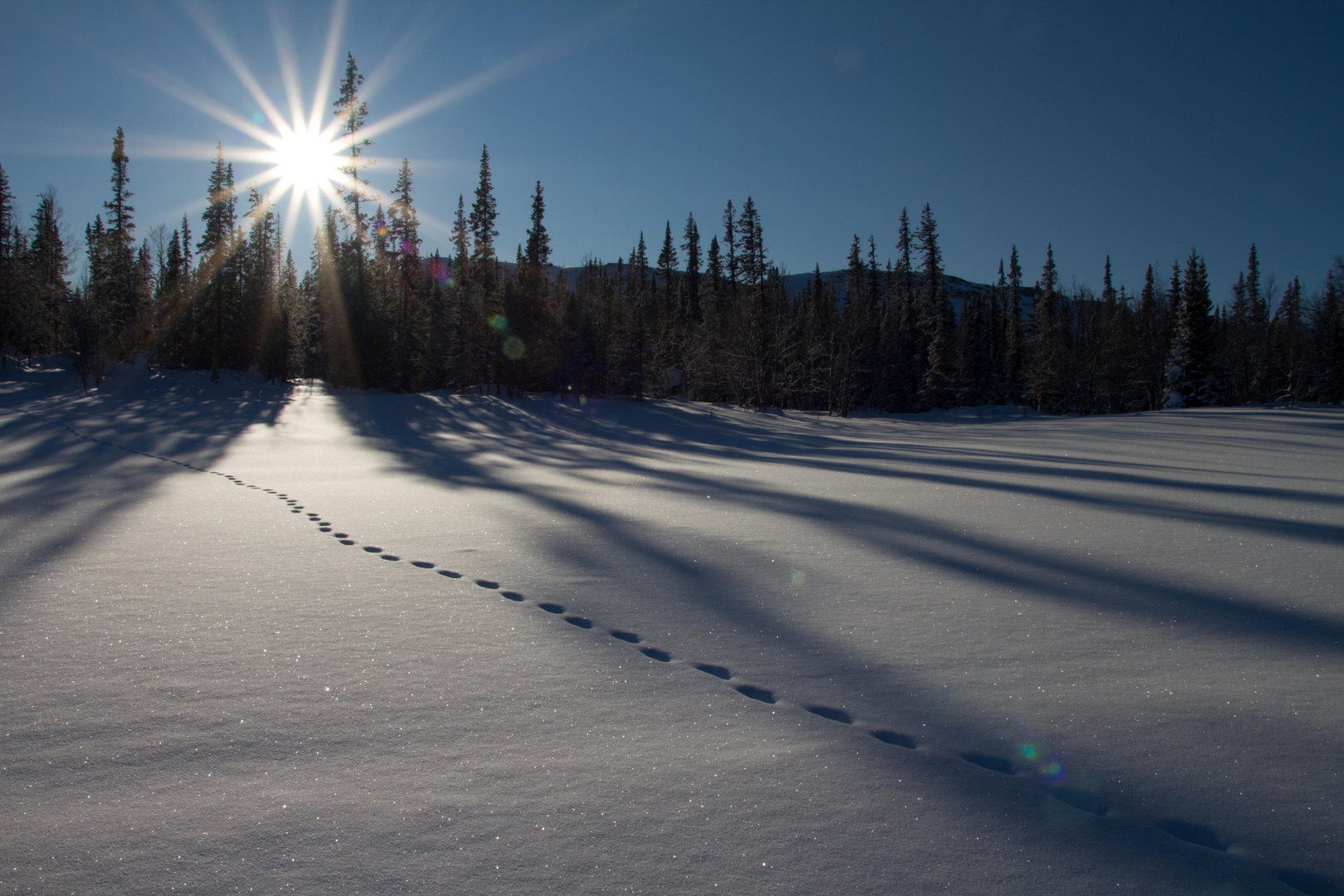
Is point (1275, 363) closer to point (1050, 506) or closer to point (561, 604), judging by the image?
point (1050, 506)

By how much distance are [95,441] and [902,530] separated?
44.7 feet

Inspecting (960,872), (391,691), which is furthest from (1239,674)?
(391,691)

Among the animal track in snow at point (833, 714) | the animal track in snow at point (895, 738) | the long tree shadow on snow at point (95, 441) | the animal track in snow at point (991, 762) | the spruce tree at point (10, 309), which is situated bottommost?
the animal track in snow at point (991, 762)

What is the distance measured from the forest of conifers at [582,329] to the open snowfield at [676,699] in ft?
68.1

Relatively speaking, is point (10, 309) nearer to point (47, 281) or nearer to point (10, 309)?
point (10, 309)

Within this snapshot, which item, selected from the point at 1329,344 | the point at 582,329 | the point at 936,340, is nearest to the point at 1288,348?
the point at 1329,344

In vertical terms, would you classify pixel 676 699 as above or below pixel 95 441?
below

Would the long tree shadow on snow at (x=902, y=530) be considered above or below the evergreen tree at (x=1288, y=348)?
below

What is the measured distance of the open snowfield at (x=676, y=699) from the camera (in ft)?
4.91

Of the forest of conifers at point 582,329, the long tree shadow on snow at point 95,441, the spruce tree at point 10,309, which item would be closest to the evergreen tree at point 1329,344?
the forest of conifers at point 582,329

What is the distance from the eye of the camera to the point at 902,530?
4887 mm

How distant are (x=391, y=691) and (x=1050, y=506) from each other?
17.5 feet

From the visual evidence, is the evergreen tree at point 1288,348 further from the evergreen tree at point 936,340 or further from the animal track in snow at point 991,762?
the animal track in snow at point 991,762

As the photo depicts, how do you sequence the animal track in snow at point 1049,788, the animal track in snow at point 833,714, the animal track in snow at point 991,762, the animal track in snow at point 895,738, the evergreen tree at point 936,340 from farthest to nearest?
1. the evergreen tree at point 936,340
2. the animal track in snow at point 833,714
3. the animal track in snow at point 895,738
4. the animal track in snow at point 991,762
5. the animal track in snow at point 1049,788
